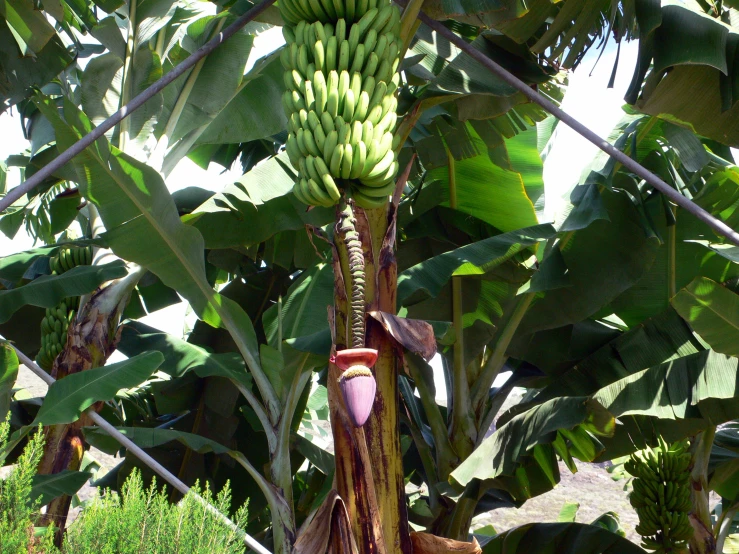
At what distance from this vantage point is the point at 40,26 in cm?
273

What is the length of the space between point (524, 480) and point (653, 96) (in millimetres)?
1668

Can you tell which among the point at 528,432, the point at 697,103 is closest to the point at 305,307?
the point at 528,432

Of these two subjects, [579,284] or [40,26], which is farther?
[579,284]

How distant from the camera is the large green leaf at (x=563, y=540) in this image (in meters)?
3.09

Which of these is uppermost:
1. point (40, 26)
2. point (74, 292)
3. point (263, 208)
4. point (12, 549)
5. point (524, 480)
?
point (40, 26)

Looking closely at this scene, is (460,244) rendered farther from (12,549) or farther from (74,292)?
(12,549)

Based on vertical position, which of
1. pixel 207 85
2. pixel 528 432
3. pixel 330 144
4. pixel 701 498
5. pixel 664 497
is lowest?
pixel 701 498

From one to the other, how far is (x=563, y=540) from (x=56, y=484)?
216 cm

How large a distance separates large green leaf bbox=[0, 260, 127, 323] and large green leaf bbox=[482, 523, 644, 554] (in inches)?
83.9

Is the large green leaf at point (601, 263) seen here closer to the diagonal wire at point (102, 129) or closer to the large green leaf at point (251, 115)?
the large green leaf at point (251, 115)

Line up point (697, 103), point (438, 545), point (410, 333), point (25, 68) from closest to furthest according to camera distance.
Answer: point (410, 333), point (438, 545), point (697, 103), point (25, 68)

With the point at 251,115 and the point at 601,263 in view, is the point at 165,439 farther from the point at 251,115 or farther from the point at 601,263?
the point at 601,263

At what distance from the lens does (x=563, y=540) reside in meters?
3.17

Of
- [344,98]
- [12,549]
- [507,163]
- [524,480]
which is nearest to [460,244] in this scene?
[507,163]
